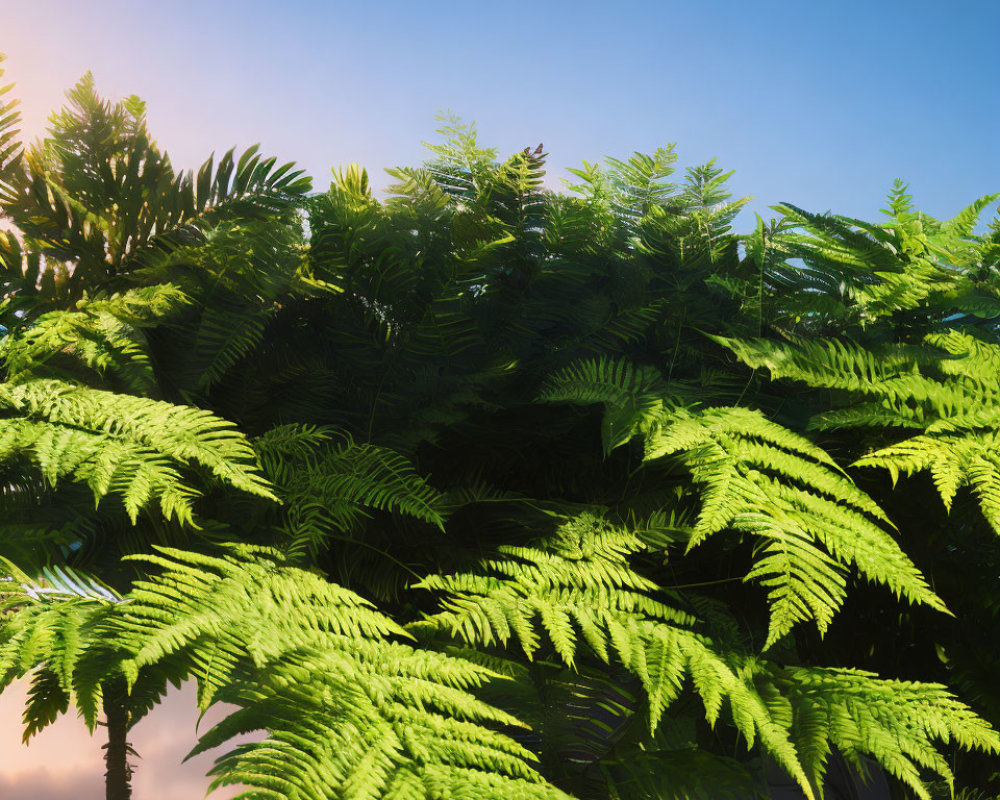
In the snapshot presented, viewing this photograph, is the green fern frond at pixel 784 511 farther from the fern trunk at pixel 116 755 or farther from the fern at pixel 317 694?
the fern trunk at pixel 116 755

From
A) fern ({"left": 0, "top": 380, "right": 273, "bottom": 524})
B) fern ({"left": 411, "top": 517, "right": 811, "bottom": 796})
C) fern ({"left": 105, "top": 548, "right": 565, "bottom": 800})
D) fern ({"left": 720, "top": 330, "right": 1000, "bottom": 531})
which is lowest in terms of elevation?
fern ({"left": 105, "top": 548, "right": 565, "bottom": 800})

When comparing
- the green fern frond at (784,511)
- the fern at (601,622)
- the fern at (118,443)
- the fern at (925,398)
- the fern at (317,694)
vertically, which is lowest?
the fern at (317,694)

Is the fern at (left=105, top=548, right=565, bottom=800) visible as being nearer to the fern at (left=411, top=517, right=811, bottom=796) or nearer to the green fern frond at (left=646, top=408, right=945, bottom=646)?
the fern at (left=411, top=517, right=811, bottom=796)

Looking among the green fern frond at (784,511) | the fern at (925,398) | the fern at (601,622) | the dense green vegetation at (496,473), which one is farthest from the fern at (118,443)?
the fern at (925,398)

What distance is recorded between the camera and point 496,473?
1.23 m

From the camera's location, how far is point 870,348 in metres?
1.18

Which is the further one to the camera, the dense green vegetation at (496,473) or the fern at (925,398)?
the fern at (925,398)

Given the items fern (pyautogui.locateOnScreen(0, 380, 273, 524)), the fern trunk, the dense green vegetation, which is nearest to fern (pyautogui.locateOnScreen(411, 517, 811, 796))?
the dense green vegetation

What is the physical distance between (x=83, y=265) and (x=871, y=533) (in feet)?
3.92

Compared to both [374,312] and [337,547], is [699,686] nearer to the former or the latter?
[337,547]

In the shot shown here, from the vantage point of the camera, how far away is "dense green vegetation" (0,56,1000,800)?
72cm

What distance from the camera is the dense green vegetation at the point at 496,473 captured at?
718 millimetres

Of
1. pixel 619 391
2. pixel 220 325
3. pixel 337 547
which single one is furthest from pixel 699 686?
pixel 220 325

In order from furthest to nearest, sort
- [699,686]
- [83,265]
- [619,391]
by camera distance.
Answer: [83,265] → [619,391] → [699,686]
